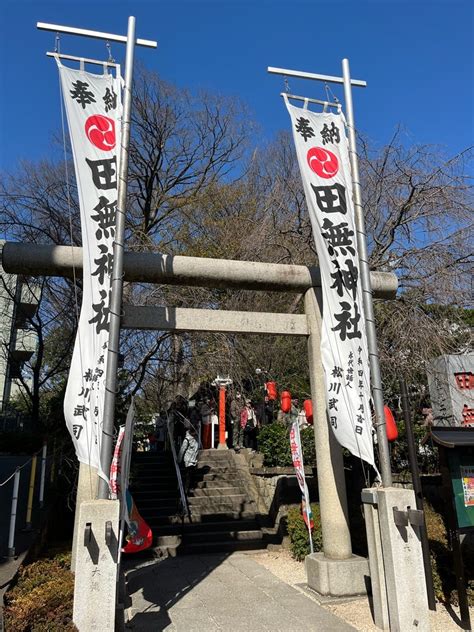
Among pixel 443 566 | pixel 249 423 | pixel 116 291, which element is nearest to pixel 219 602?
pixel 443 566

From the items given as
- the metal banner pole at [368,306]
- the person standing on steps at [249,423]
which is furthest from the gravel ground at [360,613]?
the person standing on steps at [249,423]

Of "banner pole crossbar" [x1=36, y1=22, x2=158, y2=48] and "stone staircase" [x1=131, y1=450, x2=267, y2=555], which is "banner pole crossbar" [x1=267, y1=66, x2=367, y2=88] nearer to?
"banner pole crossbar" [x1=36, y1=22, x2=158, y2=48]

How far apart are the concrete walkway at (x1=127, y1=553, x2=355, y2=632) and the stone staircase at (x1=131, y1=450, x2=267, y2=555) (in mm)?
1280

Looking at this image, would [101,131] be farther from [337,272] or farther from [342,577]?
[342,577]

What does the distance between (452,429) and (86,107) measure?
6.14m

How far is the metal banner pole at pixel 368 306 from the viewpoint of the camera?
5.53 metres

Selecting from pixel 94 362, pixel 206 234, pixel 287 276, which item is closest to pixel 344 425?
pixel 287 276

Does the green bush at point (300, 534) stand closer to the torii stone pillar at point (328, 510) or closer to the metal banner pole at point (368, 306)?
the torii stone pillar at point (328, 510)

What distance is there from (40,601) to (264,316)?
454 centimetres

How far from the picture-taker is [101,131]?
5.56 metres

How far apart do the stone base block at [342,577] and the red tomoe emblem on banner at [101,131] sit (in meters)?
6.30

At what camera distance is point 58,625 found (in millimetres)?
4305

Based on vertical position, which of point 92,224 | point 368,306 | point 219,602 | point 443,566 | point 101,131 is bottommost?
point 219,602

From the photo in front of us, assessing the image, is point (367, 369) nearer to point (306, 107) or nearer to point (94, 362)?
point (94, 362)
